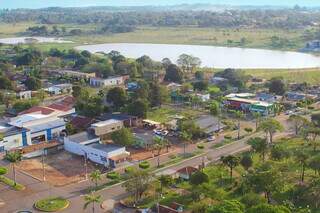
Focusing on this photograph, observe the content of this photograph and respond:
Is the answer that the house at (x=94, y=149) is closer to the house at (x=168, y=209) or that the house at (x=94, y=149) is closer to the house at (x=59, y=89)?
the house at (x=168, y=209)

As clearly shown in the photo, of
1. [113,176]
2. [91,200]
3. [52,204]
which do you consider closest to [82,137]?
[113,176]

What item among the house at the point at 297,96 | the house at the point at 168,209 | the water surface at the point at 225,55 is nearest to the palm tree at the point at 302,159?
the house at the point at 168,209

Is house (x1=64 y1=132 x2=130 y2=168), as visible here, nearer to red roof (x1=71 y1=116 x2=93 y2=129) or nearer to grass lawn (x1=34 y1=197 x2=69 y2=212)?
red roof (x1=71 y1=116 x2=93 y2=129)

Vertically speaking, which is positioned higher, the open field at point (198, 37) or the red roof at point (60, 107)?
the open field at point (198, 37)

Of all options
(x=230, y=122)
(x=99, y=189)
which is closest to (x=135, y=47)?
(x=230, y=122)

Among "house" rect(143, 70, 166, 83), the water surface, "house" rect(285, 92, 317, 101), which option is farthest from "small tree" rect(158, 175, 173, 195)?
the water surface

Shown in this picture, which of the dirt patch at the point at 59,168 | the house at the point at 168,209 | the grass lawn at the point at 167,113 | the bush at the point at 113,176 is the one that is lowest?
the dirt patch at the point at 59,168

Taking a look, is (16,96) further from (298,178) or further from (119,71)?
(298,178)
